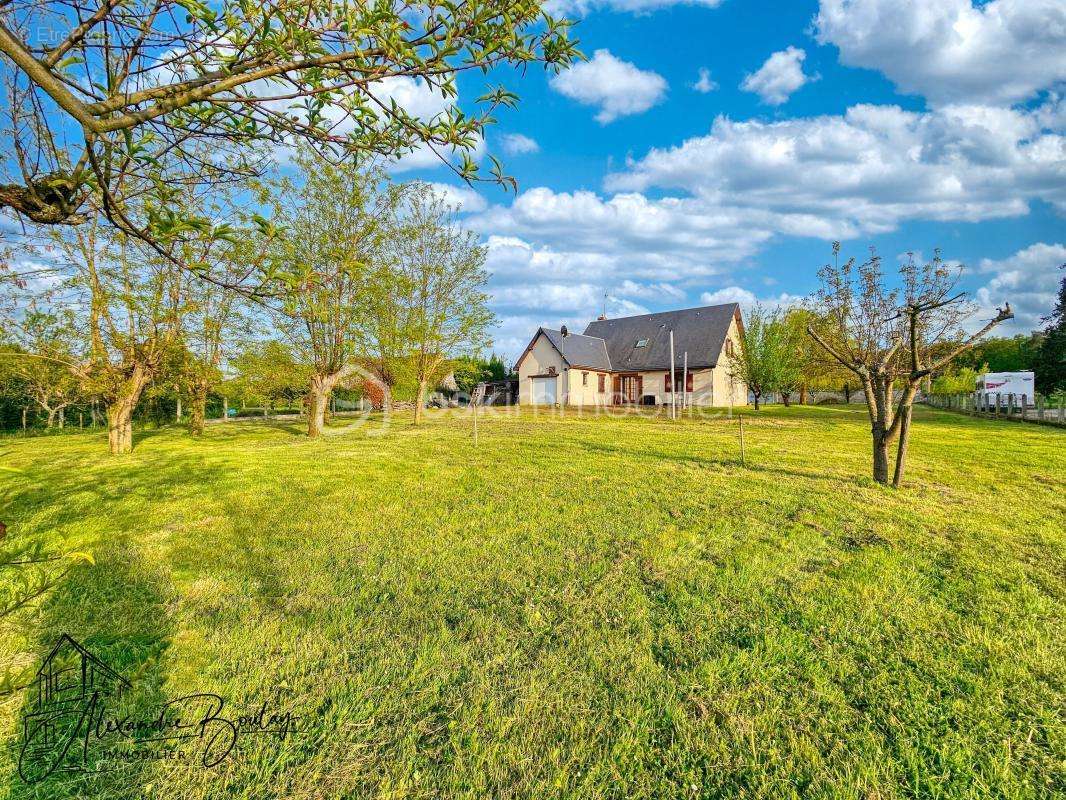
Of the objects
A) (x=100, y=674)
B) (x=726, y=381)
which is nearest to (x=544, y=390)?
(x=726, y=381)

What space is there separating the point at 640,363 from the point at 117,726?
113 feet

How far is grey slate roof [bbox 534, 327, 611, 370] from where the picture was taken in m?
33.5

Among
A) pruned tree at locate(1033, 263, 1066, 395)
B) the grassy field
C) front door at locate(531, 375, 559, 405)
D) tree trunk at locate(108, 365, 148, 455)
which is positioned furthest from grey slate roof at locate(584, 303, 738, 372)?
the grassy field

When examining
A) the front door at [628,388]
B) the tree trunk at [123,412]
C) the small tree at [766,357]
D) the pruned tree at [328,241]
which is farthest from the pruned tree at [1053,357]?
the tree trunk at [123,412]

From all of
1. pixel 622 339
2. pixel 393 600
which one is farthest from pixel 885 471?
pixel 622 339

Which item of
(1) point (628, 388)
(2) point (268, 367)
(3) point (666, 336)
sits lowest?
(1) point (628, 388)

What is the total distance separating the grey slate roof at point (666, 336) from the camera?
32.8 m

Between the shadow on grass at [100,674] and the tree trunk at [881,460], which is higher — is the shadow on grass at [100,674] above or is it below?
below

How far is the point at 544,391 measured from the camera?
1362 inches

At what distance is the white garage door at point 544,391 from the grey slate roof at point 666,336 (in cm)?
339

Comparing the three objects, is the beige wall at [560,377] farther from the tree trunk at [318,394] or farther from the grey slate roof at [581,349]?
the tree trunk at [318,394]

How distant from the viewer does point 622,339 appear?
37.3 m

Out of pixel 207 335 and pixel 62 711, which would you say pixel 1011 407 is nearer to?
pixel 62 711

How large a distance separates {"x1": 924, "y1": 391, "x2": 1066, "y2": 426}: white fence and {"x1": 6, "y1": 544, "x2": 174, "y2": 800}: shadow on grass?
2529cm
